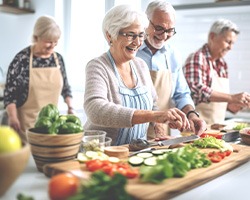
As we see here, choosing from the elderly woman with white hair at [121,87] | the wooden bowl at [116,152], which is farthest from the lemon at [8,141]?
the elderly woman with white hair at [121,87]

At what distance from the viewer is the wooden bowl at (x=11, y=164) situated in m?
0.76

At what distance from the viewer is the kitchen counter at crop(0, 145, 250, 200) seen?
101cm

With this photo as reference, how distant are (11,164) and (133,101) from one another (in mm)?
990

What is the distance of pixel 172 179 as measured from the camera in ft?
3.49

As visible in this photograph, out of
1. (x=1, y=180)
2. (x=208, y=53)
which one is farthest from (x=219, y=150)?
(x=208, y=53)

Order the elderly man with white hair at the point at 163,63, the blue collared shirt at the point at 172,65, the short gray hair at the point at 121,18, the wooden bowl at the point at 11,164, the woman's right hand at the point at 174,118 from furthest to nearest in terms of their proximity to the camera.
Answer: the blue collared shirt at the point at 172,65, the elderly man with white hair at the point at 163,63, the short gray hair at the point at 121,18, the woman's right hand at the point at 174,118, the wooden bowl at the point at 11,164

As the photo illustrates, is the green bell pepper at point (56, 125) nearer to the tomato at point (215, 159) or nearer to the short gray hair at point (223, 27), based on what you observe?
the tomato at point (215, 159)

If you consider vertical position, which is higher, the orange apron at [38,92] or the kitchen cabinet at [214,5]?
the kitchen cabinet at [214,5]

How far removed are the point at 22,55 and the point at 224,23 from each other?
58.7 inches

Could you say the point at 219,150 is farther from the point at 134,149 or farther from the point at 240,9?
the point at 240,9

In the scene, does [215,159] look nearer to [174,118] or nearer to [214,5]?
[174,118]

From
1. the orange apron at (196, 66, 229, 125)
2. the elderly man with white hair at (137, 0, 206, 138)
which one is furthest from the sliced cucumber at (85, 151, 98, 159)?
the orange apron at (196, 66, 229, 125)

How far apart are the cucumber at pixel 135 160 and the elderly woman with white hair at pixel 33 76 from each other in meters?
1.33

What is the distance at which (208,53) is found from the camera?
2.73 metres
